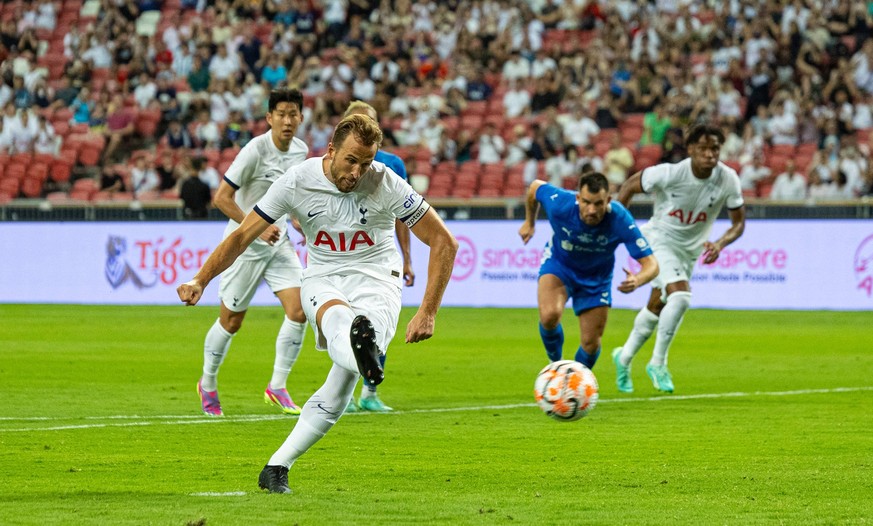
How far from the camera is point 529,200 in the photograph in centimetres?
1300

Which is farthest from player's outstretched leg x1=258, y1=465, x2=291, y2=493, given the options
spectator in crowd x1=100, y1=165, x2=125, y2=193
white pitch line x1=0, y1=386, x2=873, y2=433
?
spectator in crowd x1=100, y1=165, x2=125, y2=193

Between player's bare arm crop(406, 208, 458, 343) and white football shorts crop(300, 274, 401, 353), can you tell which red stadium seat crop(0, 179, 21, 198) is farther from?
player's bare arm crop(406, 208, 458, 343)

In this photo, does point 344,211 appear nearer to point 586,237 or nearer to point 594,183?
point 594,183

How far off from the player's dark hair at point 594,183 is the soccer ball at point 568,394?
3.35m

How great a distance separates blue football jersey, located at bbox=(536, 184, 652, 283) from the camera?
11.9 metres

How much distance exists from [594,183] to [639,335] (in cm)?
246

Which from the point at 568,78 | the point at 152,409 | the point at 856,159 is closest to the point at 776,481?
the point at 152,409

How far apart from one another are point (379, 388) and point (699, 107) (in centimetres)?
1443

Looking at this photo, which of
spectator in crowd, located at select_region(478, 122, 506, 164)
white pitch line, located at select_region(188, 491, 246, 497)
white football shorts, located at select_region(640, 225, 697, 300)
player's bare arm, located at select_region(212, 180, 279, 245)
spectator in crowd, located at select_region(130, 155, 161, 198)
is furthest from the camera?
spectator in crowd, located at select_region(130, 155, 161, 198)

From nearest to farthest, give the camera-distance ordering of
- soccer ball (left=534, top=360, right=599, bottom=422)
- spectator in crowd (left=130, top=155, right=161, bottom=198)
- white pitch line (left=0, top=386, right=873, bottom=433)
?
soccer ball (left=534, top=360, right=599, bottom=422) → white pitch line (left=0, top=386, right=873, bottom=433) → spectator in crowd (left=130, top=155, right=161, bottom=198)

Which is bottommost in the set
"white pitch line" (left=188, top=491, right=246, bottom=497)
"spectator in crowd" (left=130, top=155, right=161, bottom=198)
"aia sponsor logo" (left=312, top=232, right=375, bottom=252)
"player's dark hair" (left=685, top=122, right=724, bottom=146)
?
"spectator in crowd" (left=130, top=155, right=161, bottom=198)

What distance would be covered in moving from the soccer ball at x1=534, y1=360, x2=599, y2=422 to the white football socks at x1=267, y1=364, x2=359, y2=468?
1.49 metres

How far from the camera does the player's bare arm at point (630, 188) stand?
13.4m

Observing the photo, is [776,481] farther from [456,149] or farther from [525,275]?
[456,149]
